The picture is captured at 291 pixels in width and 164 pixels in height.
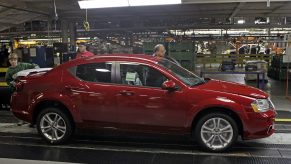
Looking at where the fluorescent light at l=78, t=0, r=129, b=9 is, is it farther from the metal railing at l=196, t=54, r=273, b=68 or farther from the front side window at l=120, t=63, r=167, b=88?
the metal railing at l=196, t=54, r=273, b=68

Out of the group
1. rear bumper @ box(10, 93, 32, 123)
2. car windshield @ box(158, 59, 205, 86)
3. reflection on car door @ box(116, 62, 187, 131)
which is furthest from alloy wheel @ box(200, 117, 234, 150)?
rear bumper @ box(10, 93, 32, 123)

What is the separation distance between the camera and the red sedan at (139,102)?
5.56m

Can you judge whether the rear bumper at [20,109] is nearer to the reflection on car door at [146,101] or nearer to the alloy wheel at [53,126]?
the alloy wheel at [53,126]

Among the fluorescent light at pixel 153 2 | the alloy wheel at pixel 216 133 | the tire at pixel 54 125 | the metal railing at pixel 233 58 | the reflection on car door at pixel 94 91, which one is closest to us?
the alloy wheel at pixel 216 133

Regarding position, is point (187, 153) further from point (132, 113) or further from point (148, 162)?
point (132, 113)

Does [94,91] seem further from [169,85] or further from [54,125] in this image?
[169,85]

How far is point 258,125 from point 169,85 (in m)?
1.48

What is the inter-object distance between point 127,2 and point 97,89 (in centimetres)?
532

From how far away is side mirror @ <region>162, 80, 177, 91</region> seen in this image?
5605mm

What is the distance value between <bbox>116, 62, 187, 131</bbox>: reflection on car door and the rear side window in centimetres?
23

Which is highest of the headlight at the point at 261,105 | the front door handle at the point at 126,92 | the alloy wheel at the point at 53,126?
the front door handle at the point at 126,92

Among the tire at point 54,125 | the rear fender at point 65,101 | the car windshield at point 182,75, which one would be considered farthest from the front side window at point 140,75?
the tire at point 54,125

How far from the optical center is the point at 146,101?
573 centimetres

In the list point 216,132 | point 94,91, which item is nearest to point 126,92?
point 94,91
